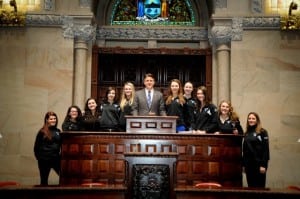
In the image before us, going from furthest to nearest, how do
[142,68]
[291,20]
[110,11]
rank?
[110,11] < [142,68] < [291,20]

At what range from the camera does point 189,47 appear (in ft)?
48.4

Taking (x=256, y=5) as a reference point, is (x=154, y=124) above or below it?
below

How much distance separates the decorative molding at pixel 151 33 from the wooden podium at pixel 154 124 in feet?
18.8

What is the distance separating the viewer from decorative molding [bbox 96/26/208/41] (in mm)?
14711

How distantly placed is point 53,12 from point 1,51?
162 cm

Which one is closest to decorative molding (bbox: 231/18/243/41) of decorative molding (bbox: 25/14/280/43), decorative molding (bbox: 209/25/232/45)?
decorative molding (bbox: 25/14/280/43)

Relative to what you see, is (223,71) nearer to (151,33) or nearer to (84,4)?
(151,33)

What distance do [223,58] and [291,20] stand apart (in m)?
1.91

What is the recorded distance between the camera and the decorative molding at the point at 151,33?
14.7 m

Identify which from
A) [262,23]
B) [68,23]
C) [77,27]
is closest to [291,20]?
[262,23]

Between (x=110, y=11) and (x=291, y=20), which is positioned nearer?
(x=291, y=20)

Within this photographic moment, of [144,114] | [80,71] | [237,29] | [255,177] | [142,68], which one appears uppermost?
[237,29]

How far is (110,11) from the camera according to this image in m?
15.3

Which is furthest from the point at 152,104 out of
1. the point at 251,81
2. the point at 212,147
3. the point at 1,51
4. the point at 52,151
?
the point at 1,51
